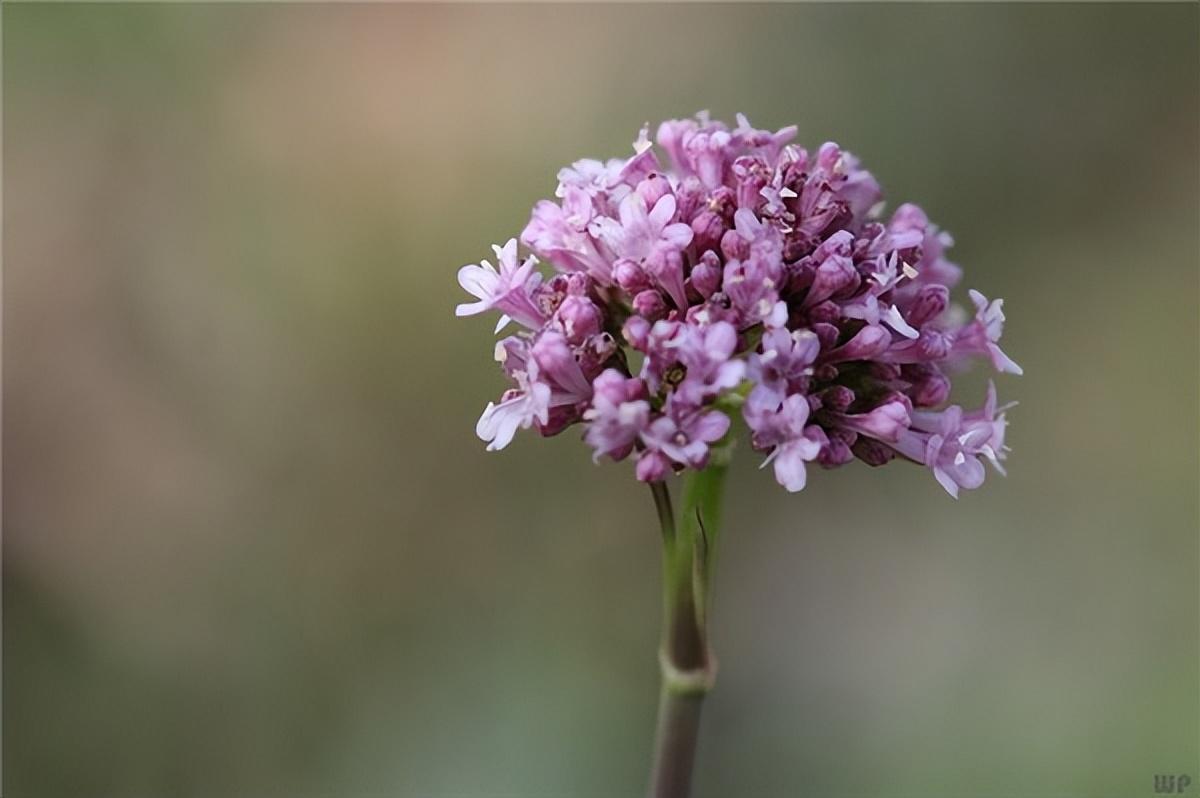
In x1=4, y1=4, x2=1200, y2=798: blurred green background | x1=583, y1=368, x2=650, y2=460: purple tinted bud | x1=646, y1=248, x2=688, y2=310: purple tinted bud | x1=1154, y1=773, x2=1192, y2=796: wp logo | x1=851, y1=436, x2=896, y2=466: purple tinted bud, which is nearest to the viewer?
x1=583, y1=368, x2=650, y2=460: purple tinted bud

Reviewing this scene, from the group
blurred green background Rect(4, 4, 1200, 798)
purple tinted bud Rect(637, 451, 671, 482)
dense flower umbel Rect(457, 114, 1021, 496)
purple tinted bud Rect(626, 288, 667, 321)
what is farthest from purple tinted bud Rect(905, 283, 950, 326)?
blurred green background Rect(4, 4, 1200, 798)

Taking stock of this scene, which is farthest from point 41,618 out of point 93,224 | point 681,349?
point 681,349

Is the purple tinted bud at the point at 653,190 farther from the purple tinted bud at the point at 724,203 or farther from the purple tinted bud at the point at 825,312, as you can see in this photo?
the purple tinted bud at the point at 825,312

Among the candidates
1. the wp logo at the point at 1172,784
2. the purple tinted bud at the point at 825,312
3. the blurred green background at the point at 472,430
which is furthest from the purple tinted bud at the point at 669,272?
the wp logo at the point at 1172,784

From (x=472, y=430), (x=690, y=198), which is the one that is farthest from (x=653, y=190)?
(x=472, y=430)

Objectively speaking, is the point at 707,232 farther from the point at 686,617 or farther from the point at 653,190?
A: the point at 686,617

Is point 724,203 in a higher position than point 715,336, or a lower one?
higher

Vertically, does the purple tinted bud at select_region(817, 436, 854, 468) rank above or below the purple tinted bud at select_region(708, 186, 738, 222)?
below

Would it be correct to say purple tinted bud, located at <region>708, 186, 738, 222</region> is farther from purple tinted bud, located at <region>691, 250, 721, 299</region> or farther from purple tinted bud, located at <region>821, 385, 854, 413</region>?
purple tinted bud, located at <region>821, 385, 854, 413</region>

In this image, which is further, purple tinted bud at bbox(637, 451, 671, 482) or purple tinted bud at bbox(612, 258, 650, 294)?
purple tinted bud at bbox(612, 258, 650, 294)
